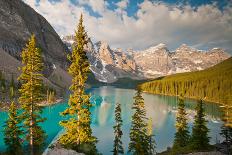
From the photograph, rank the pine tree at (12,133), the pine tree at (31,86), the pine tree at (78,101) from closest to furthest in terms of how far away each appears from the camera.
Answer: the pine tree at (78,101) → the pine tree at (31,86) → the pine tree at (12,133)

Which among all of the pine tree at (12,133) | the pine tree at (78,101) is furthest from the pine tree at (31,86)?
the pine tree at (12,133)

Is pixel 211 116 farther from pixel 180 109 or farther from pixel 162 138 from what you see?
pixel 180 109

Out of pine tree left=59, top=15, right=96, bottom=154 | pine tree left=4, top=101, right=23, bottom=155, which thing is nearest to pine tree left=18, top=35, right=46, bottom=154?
pine tree left=59, top=15, right=96, bottom=154

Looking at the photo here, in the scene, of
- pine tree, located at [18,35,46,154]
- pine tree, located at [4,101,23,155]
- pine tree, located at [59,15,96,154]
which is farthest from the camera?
pine tree, located at [4,101,23,155]

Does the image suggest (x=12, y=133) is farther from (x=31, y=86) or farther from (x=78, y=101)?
(x=78, y=101)

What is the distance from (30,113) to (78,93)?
716 cm

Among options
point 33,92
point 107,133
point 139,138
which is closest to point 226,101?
point 139,138

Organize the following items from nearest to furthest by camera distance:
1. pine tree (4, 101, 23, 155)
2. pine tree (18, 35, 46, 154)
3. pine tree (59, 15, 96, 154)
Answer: pine tree (59, 15, 96, 154)
pine tree (18, 35, 46, 154)
pine tree (4, 101, 23, 155)

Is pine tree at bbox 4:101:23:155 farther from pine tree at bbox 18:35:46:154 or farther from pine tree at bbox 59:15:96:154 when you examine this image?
pine tree at bbox 59:15:96:154

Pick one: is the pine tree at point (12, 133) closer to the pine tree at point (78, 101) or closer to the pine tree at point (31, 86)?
the pine tree at point (31, 86)

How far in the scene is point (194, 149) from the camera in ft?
136

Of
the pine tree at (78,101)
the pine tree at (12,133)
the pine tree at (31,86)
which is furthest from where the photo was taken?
the pine tree at (12,133)

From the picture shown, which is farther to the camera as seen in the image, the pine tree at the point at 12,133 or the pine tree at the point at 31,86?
the pine tree at the point at 12,133

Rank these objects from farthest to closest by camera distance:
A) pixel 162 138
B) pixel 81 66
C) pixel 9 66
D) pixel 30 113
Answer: pixel 9 66 < pixel 162 138 < pixel 30 113 < pixel 81 66
